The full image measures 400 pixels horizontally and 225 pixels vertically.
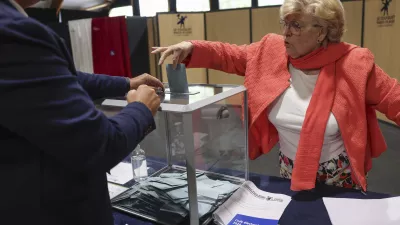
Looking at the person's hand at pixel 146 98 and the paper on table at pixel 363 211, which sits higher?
the person's hand at pixel 146 98

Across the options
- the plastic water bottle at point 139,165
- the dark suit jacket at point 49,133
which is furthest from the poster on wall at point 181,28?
the dark suit jacket at point 49,133

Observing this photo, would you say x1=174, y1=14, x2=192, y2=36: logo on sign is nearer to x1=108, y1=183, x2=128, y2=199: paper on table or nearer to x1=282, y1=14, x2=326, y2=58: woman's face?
x1=282, y1=14, x2=326, y2=58: woman's face

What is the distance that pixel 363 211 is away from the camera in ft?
2.99

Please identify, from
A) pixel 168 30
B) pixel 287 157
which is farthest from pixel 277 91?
pixel 168 30

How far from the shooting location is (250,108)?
116cm

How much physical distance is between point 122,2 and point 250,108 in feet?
11.4

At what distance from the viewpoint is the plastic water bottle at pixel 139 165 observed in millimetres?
1186

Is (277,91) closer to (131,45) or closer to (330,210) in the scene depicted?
Answer: (330,210)

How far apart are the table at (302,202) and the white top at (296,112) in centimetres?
14

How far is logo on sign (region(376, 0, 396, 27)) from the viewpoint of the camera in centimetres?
336

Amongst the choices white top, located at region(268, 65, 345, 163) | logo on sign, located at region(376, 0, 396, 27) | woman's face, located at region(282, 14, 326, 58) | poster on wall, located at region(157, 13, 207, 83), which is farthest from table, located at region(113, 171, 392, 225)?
poster on wall, located at region(157, 13, 207, 83)

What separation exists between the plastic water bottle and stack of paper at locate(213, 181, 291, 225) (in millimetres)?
362

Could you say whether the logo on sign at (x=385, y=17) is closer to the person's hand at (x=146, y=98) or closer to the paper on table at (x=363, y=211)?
the paper on table at (x=363, y=211)

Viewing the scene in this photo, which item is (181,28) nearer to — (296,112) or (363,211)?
(296,112)
